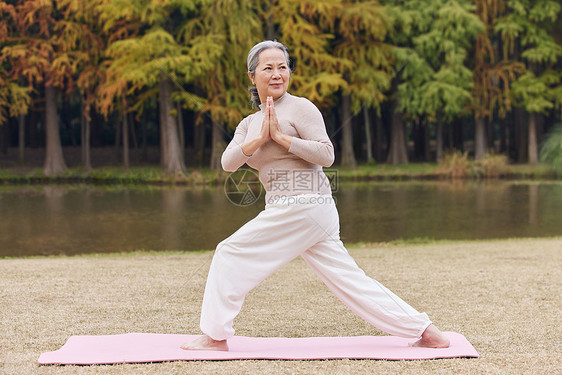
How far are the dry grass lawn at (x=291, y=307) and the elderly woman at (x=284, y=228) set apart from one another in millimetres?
289

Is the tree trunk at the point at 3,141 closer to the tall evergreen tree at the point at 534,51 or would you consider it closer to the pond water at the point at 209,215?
the pond water at the point at 209,215

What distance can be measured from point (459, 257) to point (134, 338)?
5.09 metres

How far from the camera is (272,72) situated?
422 centimetres

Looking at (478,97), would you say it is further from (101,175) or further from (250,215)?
(250,215)

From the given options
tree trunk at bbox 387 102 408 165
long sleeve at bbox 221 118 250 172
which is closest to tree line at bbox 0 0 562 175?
tree trunk at bbox 387 102 408 165

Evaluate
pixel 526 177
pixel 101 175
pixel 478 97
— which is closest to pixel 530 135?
pixel 478 97

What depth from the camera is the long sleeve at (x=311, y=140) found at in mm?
4078

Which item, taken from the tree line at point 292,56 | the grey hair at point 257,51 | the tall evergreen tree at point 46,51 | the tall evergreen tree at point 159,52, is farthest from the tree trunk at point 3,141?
the grey hair at point 257,51

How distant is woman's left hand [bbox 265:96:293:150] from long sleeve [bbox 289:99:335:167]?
4 cm

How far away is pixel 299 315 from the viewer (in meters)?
5.43

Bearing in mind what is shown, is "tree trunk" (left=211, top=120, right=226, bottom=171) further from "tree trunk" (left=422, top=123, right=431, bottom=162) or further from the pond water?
"tree trunk" (left=422, top=123, right=431, bottom=162)

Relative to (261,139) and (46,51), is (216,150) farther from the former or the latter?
(261,139)

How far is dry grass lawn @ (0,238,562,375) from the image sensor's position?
4.04 meters

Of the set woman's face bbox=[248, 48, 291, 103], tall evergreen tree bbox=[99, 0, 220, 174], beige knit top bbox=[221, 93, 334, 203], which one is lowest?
beige knit top bbox=[221, 93, 334, 203]
